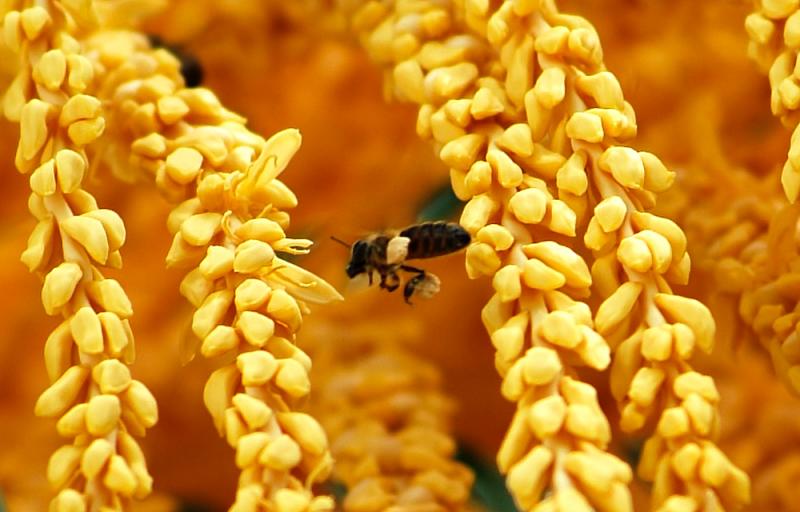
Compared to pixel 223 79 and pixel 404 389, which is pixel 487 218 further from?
pixel 223 79

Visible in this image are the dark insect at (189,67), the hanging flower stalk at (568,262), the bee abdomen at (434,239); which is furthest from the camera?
the dark insect at (189,67)

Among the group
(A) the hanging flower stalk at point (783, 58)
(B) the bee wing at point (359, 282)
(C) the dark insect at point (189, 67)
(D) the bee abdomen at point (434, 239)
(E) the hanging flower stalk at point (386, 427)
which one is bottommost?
(E) the hanging flower stalk at point (386, 427)

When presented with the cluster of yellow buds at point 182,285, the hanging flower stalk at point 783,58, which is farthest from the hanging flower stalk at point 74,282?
the hanging flower stalk at point 783,58

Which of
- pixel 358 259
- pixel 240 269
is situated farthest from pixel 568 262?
pixel 358 259

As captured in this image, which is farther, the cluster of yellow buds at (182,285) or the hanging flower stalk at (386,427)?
the hanging flower stalk at (386,427)

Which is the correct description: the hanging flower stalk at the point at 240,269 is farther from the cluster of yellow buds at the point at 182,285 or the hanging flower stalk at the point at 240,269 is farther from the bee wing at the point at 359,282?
the bee wing at the point at 359,282

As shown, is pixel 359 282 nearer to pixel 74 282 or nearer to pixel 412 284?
pixel 412 284
